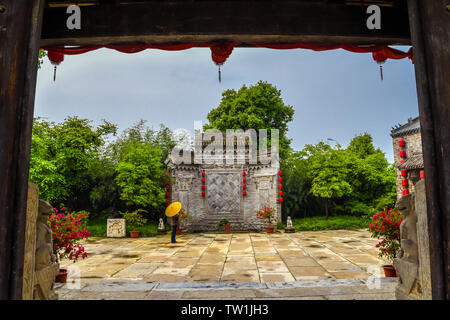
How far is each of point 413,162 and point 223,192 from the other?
9.74 m

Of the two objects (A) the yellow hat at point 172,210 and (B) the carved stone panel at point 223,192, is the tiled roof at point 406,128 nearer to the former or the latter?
(B) the carved stone panel at point 223,192

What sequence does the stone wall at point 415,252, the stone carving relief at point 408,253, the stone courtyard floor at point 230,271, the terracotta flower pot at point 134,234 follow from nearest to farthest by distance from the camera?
the stone wall at point 415,252
the stone carving relief at point 408,253
the stone courtyard floor at point 230,271
the terracotta flower pot at point 134,234

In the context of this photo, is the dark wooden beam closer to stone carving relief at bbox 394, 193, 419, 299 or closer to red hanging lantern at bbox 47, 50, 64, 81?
red hanging lantern at bbox 47, 50, 64, 81

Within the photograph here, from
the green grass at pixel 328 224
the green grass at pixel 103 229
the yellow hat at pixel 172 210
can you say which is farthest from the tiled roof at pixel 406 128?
the green grass at pixel 103 229

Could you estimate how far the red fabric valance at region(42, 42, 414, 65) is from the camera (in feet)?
11.6

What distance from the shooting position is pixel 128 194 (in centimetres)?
1284

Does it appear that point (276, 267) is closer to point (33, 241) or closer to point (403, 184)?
point (33, 241)

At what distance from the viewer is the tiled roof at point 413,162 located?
42.1 feet

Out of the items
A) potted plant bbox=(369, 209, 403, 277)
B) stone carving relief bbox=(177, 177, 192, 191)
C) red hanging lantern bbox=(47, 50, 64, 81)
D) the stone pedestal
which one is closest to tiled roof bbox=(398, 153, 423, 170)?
potted plant bbox=(369, 209, 403, 277)

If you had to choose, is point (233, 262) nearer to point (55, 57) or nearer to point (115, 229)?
point (55, 57)

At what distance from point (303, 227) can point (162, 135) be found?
10057mm

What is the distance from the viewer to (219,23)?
129 inches

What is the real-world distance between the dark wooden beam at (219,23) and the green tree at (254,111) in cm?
1368

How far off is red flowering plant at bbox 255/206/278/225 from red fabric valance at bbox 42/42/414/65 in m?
10.3
